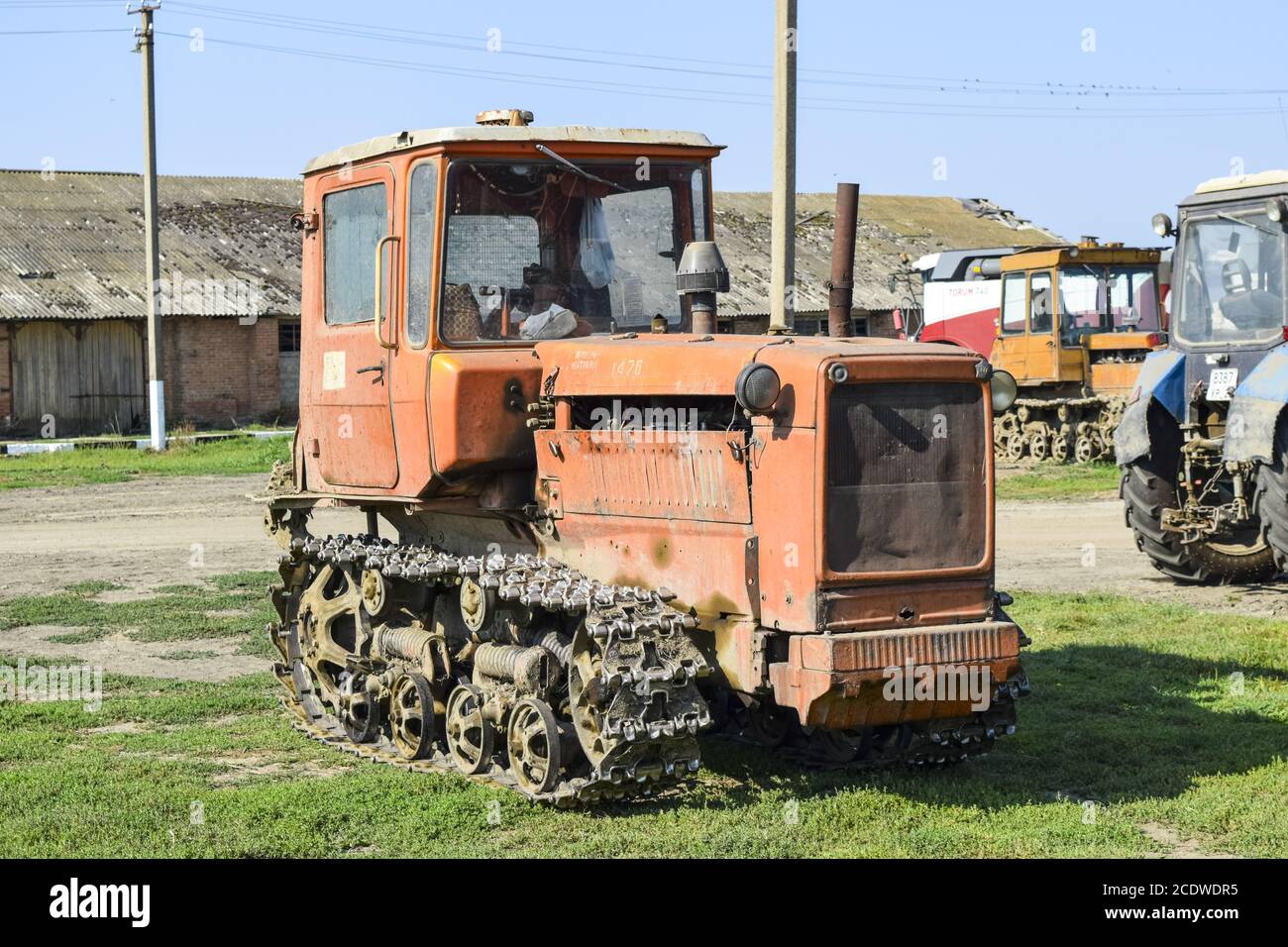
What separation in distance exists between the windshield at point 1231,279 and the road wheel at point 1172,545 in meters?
1.11

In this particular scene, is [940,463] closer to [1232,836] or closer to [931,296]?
[1232,836]

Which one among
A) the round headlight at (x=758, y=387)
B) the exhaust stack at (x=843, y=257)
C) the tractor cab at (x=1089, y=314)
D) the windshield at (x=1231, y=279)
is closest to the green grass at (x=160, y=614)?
the exhaust stack at (x=843, y=257)

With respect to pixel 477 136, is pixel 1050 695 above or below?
below

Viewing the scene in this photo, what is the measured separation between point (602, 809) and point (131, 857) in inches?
76.9

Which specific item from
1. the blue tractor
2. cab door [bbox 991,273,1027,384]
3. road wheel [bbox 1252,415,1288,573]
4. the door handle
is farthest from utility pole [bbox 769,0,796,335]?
cab door [bbox 991,273,1027,384]

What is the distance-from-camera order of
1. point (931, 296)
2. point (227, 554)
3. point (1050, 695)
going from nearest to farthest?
1. point (1050, 695)
2. point (227, 554)
3. point (931, 296)

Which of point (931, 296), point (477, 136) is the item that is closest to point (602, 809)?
point (477, 136)

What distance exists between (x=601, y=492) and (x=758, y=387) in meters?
1.25

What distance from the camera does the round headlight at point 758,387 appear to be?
6766 mm

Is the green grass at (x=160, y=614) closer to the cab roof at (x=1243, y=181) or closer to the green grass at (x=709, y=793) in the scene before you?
the green grass at (x=709, y=793)

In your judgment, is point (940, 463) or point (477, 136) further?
point (477, 136)

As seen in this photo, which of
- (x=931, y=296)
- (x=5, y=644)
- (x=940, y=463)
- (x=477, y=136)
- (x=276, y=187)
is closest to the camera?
(x=940, y=463)

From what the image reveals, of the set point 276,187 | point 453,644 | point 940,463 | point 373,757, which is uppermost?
point 276,187

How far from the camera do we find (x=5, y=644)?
11734 millimetres
